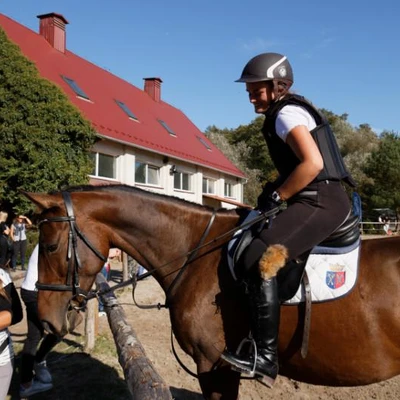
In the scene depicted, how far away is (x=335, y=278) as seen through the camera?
2818 millimetres

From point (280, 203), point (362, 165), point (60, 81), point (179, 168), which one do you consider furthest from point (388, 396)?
point (362, 165)

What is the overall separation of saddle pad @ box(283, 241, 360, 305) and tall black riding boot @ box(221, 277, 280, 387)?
238 mm

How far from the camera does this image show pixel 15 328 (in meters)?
7.65

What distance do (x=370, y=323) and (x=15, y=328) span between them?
688 centimetres

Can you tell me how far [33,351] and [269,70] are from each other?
4.24m

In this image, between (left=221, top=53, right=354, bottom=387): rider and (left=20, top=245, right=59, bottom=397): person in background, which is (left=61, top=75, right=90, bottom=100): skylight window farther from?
(left=221, top=53, right=354, bottom=387): rider

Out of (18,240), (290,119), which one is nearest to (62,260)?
(290,119)

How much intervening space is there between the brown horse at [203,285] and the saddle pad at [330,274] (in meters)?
0.06

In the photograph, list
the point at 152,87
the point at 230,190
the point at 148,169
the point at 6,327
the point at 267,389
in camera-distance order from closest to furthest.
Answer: the point at 6,327, the point at 267,389, the point at 148,169, the point at 152,87, the point at 230,190

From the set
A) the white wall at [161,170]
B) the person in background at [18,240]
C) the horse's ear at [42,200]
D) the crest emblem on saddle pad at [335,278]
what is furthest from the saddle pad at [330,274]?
the white wall at [161,170]

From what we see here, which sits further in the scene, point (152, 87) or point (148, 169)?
point (152, 87)

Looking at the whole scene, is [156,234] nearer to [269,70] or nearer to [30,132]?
[269,70]

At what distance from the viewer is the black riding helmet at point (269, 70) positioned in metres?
2.85

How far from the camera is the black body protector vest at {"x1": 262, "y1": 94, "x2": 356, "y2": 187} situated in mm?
2773
